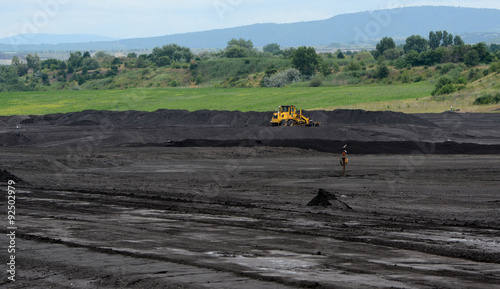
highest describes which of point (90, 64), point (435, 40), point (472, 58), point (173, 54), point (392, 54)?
point (435, 40)

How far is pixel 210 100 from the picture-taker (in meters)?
92.9

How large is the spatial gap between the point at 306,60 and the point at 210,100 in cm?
4350

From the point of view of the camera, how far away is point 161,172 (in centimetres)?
2789

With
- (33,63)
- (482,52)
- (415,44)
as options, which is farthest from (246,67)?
(33,63)

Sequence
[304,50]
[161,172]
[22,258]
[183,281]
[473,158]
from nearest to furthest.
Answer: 1. [183,281]
2. [22,258]
3. [161,172]
4. [473,158]
5. [304,50]

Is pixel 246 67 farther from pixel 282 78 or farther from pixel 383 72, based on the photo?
pixel 383 72

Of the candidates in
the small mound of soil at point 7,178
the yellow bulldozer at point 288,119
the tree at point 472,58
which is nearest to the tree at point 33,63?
the tree at point 472,58

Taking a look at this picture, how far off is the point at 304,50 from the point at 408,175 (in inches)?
4217

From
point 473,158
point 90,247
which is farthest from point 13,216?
point 473,158

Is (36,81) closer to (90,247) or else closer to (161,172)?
(161,172)

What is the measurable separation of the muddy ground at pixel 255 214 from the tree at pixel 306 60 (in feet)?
298

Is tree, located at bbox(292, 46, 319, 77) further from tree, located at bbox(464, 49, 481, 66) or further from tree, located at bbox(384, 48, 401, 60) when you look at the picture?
tree, located at bbox(464, 49, 481, 66)

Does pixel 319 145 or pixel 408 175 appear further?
pixel 319 145

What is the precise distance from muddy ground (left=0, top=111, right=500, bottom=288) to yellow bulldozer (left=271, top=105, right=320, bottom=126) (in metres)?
7.88
